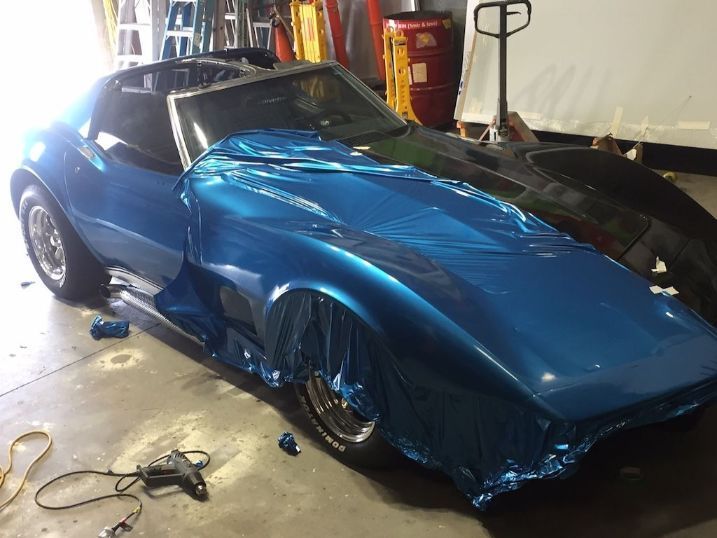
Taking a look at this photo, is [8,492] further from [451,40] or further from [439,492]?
[451,40]

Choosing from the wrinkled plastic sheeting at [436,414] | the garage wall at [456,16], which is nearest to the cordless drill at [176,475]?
the wrinkled plastic sheeting at [436,414]

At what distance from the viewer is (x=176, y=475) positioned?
2855 mm

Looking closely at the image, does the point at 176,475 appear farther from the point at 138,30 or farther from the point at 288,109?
the point at 138,30

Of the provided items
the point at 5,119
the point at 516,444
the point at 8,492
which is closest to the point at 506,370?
the point at 516,444

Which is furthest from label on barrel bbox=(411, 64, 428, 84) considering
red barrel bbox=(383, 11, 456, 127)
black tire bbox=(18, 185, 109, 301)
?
black tire bbox=(18, 185, 109, 301)

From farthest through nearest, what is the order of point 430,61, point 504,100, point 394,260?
point 430,61, point 504,100, point 394,260

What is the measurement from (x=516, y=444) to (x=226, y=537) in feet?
3.63

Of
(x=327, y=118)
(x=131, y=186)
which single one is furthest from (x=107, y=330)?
(x=327, y=118)

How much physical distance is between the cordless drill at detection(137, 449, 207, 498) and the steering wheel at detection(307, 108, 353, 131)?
1.77m

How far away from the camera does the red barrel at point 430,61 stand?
7043 millimetres

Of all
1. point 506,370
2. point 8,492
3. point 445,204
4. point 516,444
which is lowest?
point 8,492

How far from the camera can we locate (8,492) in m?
2.95

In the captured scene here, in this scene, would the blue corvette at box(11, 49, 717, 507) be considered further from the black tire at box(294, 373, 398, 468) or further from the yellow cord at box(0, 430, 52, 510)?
the yellow cord at box(0, 430, 52, 510)

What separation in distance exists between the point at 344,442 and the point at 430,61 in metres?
5.21
